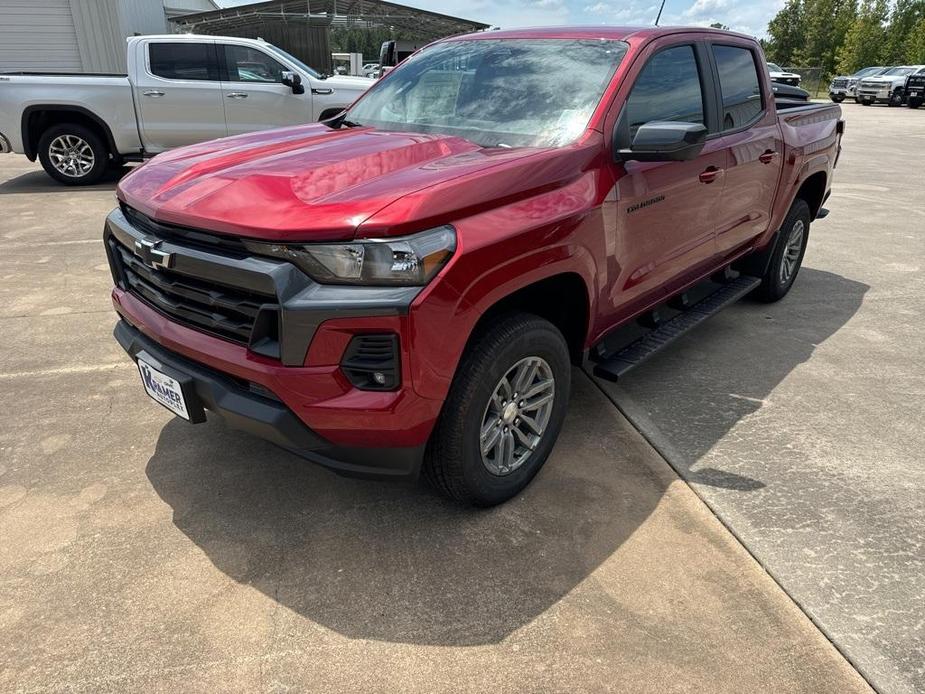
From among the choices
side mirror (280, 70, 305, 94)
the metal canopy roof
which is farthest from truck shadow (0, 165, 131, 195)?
the metal canopy roof

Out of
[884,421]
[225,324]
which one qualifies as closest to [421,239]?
[225,324]

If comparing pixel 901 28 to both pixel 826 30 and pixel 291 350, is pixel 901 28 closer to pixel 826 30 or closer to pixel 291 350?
pixel 826 30

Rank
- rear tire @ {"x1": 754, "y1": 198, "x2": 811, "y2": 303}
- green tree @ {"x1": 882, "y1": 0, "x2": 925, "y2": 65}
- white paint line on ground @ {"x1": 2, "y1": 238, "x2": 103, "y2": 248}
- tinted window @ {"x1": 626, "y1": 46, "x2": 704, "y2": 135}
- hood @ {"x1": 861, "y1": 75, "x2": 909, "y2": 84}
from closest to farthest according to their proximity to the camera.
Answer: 1. tinted window @ {"x1": 626, "y1": 46, "x2": 704, "y2": 135}
2. rear tire @ {"x1": 754, "y1": 198, "x2": 811, "y2": 303}
3. white paint line on ground @ {"x1": 2, "y1": 238, "x2": 103, "y2": 248}
4. hood @ {"x1": 861, "y1": 75, "x2": 909, "y2": 84}
5. green tree @ {"x1": 882, "y1": 0, "x2": 925, "y2": 65}

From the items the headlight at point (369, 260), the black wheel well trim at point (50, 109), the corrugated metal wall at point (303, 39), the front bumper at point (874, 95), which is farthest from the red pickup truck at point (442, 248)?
the front bumper at point (874, 95)

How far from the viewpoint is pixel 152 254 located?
240cm

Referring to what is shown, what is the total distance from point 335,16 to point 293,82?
1984cm

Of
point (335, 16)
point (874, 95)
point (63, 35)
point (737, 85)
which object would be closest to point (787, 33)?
point (874, 95)

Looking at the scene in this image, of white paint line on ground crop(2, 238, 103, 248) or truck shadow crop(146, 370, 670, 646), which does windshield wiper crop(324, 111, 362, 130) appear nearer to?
truck shadow crop(146, 370, 670, 646)

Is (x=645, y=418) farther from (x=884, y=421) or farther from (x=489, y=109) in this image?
(x=489, y=109)

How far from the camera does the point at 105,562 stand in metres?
2.40

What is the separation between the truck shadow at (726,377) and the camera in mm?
3229

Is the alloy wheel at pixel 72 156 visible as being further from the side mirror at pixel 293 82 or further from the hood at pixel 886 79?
the hood at pixel 886 79

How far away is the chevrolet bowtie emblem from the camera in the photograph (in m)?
2.35

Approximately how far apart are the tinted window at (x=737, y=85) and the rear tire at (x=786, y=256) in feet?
3.63
